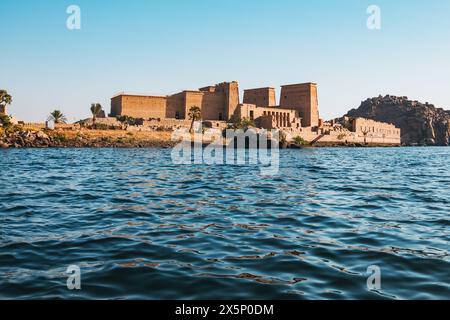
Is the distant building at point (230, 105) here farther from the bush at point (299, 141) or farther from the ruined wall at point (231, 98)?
the bush at point (299, 141)

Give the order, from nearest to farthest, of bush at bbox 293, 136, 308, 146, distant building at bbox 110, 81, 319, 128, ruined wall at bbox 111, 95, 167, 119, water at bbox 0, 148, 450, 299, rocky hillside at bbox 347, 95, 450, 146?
1. water at bbox 0, 148, 450, 299
2. bush at bbox 293, 136, 308, 146
3. ruined wall at bbox 111, 95, 167, 119
4. distant building at bbox 110, 81, 319, 128
5. rocky hillside at bbox 347, 95, 450, 146

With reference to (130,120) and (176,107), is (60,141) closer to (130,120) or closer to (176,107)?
(130,120)

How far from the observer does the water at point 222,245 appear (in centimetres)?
610

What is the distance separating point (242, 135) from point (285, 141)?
9.87m

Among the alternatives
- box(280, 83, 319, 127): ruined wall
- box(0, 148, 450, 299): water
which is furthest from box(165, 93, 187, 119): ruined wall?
box(0, 148, 450, 299): water

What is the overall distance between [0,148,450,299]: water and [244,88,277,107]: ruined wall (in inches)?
3857

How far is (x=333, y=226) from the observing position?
10.4 m

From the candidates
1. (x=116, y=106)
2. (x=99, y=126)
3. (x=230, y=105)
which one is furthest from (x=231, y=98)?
(x=99, y=126)

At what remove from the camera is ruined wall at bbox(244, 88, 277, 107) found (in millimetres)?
112194

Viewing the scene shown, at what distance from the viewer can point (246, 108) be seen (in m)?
102

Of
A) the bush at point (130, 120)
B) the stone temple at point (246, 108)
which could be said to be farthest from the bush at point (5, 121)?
the stone temple at point (246, 108)

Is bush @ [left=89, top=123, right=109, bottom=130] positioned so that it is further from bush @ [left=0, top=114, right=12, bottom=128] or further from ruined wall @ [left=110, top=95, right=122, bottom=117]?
bush @ [left=0, top=114, right=12, bottom=128]

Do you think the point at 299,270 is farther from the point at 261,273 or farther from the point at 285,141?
the point at 285,141

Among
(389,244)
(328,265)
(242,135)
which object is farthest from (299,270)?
Answer: (242,135)
